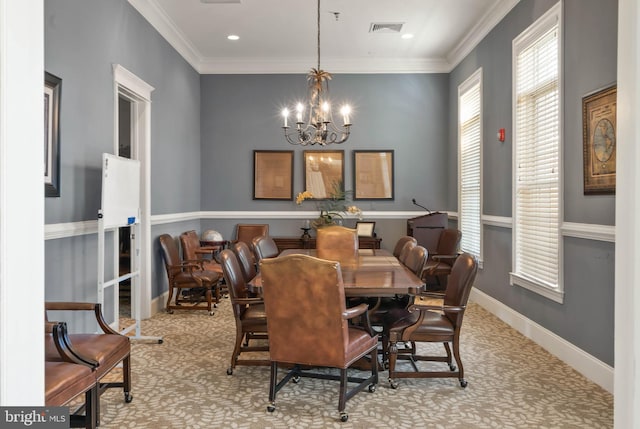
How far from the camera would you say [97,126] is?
3982 mm

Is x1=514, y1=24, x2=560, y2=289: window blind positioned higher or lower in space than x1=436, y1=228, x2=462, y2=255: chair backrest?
higher

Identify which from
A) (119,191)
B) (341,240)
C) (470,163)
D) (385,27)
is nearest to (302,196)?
(341,240)

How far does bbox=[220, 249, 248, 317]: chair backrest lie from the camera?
3.29 m

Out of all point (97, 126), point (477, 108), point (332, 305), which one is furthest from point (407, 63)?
point (332, 305)

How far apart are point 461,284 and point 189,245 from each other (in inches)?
155

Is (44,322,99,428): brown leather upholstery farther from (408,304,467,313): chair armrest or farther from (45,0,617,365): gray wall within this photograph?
(408,304,467,313): chair armrest

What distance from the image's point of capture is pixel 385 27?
5781 millimetres

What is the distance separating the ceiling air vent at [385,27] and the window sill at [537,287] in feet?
10.8

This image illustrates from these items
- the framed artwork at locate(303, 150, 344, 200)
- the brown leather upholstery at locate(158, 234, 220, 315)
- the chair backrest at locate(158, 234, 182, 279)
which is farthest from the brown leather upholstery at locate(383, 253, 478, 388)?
the framed artwork at locate(303, 150, 344, 200)

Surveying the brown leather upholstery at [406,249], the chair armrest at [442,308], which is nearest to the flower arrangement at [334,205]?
the brown leather upholstery at [406,249]

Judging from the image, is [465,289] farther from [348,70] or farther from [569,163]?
[348,70]

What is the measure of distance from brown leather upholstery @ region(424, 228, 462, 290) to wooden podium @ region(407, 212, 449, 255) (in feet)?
0.64

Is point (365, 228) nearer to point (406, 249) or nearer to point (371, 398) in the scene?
point (406, 249)

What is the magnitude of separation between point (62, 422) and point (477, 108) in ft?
18.2
